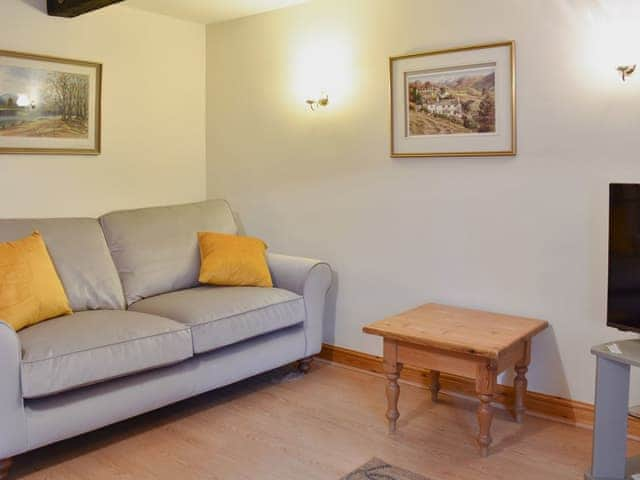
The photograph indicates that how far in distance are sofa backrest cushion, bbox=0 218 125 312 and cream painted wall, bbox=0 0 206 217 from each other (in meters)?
0.46

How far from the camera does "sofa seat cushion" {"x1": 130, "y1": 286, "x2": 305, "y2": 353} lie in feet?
10.1

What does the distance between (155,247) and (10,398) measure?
137cm

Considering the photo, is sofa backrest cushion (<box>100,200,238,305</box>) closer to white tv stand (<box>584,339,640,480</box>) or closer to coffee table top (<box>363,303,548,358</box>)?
coffee table top (<box>363,303,548,358</box>)

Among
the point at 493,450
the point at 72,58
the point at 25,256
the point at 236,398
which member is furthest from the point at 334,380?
the point at 72,58

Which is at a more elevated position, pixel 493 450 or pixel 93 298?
pixel 93 298

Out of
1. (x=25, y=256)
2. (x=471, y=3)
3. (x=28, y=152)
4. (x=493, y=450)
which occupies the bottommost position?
(x=493, y=450)

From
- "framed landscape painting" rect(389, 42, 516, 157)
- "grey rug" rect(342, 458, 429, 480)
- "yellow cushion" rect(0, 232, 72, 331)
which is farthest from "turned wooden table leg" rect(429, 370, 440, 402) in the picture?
"yellow cushion" rect(0, 232, 72, 331)

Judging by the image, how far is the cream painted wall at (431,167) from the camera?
9.51 feet

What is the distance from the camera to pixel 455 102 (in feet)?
10.8

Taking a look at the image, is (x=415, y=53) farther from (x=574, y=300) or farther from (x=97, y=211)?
(x=97, y=211)

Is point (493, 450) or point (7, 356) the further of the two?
point (493, 450)

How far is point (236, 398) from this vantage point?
339 cm

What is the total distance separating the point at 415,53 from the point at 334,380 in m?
1.87

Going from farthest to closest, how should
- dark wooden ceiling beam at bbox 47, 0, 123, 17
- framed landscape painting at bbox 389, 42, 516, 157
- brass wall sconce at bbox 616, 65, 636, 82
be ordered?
dark wooden ceiling beam at bbox 47, 0, 123, 17, framed landscape painting at bbox 389, 42, 516, 157, brass wall sconce at bbox 616, 65, 636, 82
